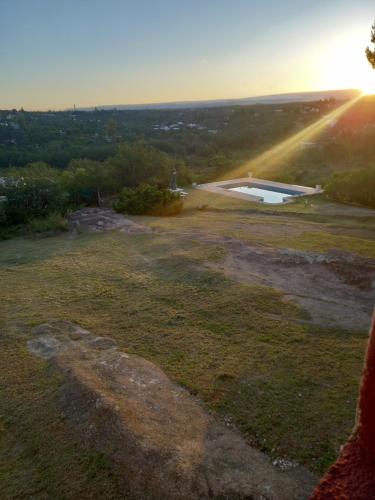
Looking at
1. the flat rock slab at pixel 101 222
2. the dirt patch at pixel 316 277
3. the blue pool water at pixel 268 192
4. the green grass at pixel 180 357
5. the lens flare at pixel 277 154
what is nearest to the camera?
the green grass at pixel 180 357

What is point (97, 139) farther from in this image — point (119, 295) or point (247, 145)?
point (119, 295)

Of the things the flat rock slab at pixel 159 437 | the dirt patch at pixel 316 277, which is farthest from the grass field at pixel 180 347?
Result: the dirt patch at pixel 316 277

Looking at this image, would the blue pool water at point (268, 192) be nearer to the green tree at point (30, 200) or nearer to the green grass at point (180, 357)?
the green tree at point (30, 200)

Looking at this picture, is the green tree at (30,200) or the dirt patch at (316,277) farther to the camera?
the green tree at (30,200)

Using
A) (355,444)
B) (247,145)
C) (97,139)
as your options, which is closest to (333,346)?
(355,444)

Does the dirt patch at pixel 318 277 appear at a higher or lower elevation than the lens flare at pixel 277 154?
lower

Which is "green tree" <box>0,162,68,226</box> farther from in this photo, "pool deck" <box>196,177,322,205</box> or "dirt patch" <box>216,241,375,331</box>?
"dirt patch" <box>216,241,375,331</box>

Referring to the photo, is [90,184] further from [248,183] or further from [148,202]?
[248,183]

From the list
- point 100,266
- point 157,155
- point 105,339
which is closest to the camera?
point 105,339
